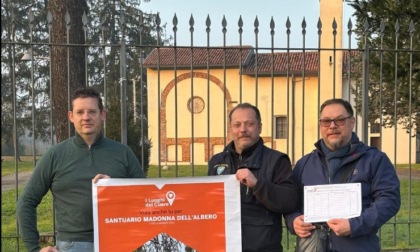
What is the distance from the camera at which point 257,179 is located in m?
3.01

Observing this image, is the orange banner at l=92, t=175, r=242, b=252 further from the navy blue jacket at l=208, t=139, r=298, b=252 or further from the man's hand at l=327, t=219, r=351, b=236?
the man's hand at l=327, t=219, r=351, b=236

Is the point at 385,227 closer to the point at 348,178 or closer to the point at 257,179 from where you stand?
the point at 348,178

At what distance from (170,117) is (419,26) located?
14170mm

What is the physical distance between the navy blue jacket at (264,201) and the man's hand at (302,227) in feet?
0.27

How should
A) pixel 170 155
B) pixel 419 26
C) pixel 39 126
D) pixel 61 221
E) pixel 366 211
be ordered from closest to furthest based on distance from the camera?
pixel 366 211, pixel 61 221, pixel 419 26, pixel 170 155, pixel 39 126

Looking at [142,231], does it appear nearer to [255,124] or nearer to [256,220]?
[256,220]

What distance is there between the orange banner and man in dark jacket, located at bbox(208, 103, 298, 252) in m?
0.10

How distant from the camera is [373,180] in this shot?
9.79 feet

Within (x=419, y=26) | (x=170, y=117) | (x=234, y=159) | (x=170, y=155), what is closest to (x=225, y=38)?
(x=234, y=159)

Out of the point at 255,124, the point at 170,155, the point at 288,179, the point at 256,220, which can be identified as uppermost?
the point at 255,124

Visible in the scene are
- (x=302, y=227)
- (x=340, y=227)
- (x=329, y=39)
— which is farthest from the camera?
(x=329, y=39)

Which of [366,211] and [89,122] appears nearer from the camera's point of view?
[366,211]

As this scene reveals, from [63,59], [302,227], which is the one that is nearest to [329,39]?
[63,59]

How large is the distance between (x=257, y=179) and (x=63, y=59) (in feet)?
15.6
